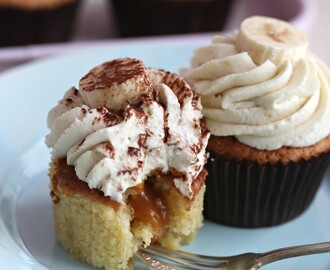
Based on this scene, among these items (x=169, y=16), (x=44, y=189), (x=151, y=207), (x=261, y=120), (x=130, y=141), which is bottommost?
(x=169, y=16)

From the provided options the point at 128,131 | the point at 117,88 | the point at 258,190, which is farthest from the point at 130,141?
the point at 258,190

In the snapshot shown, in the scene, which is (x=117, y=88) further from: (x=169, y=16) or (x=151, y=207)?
(x=169, y=16)

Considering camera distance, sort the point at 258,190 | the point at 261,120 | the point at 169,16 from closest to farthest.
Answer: the point at 261,120 → the point at 258,190 → the point at 169,16

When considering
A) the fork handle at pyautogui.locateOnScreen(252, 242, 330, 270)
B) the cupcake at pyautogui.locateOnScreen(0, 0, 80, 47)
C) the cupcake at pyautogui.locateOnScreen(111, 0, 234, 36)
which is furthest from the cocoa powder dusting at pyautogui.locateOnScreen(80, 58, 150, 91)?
the cupcake at pyautogui.locateOnScreen(111, 0, 234, 36)

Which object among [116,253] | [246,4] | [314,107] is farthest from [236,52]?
[246,4]

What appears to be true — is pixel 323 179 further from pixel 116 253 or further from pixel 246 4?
pixel 246 4

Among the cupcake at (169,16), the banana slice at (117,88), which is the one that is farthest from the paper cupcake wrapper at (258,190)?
the cupcake at (169,16)

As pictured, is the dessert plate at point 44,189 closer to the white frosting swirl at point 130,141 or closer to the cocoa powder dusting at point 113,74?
the white frosting swirl at point 130,141

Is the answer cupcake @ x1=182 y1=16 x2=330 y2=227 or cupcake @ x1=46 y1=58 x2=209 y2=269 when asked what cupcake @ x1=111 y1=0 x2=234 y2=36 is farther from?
cupcake @ x1=46 y1=58 x2=209 y2=269
